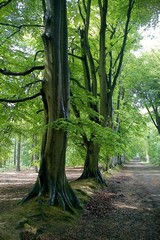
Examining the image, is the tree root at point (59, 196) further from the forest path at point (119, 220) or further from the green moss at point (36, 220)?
the forest path at point (119, 220)

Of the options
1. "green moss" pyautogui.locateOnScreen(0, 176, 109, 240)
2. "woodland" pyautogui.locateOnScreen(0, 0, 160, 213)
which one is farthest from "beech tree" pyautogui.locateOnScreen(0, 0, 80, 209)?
"green moss" pyautogui.locateOnScreen(0, 176, 109, 240)

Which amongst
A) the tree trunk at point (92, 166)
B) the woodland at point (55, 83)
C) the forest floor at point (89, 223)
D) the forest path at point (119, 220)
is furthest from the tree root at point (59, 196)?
the tree trunk at point (92, 166)

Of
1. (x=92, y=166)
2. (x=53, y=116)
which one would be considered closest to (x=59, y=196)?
(x=53, y=116)

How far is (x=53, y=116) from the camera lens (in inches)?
341

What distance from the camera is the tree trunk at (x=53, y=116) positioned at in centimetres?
851

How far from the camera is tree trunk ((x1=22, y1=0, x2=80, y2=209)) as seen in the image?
335 inches

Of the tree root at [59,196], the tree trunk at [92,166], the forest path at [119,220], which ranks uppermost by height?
the tree trunk at [92,166]

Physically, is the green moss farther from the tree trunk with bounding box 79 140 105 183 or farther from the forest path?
the tree trunk with bounding box 79 140 105 183

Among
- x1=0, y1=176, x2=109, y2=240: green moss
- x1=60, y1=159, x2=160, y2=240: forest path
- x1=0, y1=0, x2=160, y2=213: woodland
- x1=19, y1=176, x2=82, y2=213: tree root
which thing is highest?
x1=0, y1=0, x2=160, y2=213: woodland

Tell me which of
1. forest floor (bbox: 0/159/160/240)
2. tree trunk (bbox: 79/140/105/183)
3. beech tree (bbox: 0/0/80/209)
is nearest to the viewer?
forest floor (bbox: 0/159/160/240)

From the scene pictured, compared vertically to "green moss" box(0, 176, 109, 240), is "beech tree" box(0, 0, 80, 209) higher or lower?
higher

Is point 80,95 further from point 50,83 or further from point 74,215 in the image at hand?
point 74,215

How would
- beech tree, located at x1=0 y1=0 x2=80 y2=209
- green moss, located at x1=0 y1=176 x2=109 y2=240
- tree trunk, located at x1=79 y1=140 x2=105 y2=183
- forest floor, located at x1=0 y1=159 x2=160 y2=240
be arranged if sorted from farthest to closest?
tree trunk, located at x1=79 y1=140 x2=105 y2=183 → beech tree, located at x1=0 y1=0 x2=80 y2=209 → forest floor, located at x1=0 y1=159 x2=160 y2=240 → green moss, located at x1=0 y1=176 x2=109 y2=240

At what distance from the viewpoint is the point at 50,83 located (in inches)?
337
